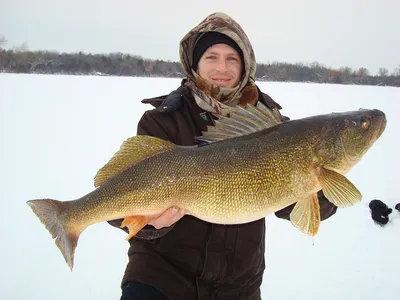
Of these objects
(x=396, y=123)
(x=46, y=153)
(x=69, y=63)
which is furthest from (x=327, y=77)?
(x=46, y=153)

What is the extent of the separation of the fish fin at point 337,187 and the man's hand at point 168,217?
88 centimetres

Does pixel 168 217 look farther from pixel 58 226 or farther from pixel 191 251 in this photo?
pixel 58 226

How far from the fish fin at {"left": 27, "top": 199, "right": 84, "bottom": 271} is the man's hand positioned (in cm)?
48

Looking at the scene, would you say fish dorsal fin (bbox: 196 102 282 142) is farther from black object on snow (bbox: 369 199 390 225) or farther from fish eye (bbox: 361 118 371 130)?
black object on snow (bbox: 369 199 390 225)

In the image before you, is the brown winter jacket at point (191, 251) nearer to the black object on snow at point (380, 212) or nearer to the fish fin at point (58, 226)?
the fish fin at point (58, 226)

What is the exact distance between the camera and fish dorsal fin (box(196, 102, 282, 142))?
2189 mm

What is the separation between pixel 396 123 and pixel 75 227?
1293cm

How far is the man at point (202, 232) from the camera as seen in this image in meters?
2.36

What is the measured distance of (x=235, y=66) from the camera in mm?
2926

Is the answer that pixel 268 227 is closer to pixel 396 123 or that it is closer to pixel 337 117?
pixel 337 117

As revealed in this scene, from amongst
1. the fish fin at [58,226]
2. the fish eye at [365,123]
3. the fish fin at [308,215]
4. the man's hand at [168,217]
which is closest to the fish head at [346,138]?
the fish eye at [365,123]

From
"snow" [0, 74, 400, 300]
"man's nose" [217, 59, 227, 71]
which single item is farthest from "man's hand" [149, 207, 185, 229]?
"snow" [0, 74, 400, 300]

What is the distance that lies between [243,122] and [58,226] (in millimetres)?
1341

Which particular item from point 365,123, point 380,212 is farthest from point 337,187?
point 380,212
